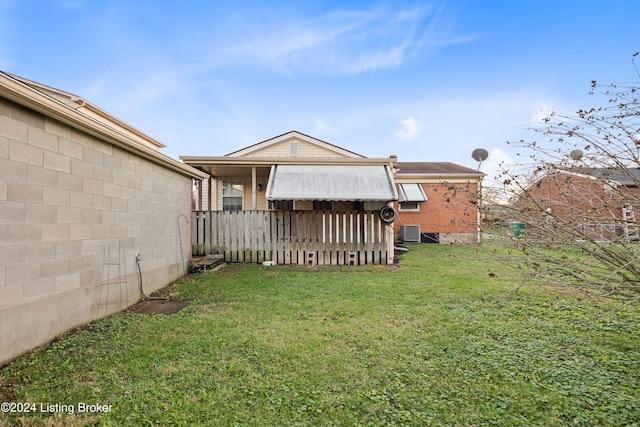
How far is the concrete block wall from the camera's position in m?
2.94

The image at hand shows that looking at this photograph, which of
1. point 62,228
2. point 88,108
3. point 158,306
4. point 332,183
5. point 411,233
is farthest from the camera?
point 411,233

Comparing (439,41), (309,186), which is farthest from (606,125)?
(439,41)

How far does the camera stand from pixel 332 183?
8961 millimetres

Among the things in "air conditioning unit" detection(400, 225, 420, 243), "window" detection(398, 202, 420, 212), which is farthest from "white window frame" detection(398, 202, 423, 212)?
"air conditioning unit" detection(400, 225, 420, 243)

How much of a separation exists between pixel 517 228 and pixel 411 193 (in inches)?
503

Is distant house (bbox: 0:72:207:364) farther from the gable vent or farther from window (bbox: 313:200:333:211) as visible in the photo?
the gable vent

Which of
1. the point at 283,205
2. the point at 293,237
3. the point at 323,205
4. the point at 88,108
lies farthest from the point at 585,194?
the point at 88,108

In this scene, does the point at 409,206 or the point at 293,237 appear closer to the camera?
the point at 293,237

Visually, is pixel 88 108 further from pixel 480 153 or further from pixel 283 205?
pixel 480 153

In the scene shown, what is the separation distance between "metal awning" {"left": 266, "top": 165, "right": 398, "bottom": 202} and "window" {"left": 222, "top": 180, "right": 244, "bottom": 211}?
395 centimetres

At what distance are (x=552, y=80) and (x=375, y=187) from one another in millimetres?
5166

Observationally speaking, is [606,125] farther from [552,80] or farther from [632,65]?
[552,80]

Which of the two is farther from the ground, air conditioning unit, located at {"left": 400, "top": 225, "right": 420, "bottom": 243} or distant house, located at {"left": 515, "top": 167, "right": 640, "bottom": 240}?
distant house, located at {"left": 515, "top": 167, "right": 640, "bottom": 240}

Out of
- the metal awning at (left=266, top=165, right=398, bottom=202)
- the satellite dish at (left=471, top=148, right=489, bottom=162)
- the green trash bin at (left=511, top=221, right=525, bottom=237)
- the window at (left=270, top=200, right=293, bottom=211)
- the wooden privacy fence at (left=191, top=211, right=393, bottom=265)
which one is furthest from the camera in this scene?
the satellite dish at (left=471, top=148, right=489, bottom=162)
